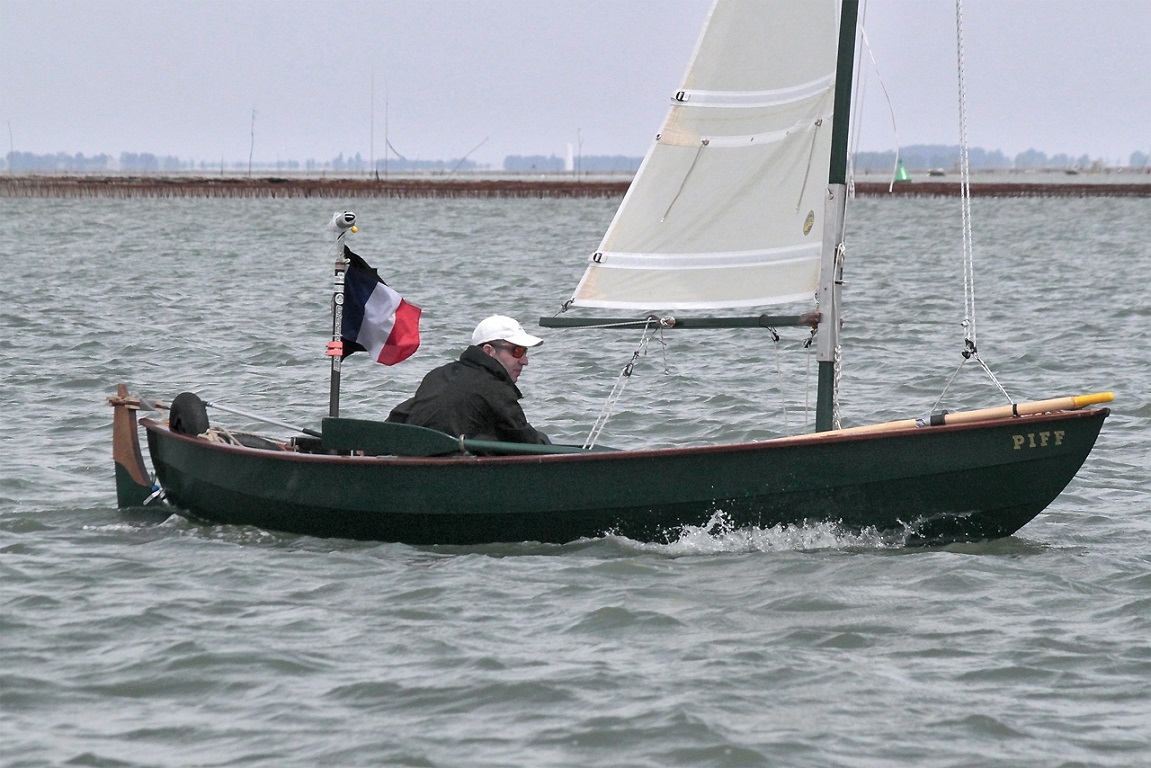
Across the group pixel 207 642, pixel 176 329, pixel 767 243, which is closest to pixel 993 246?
pixel 176 329

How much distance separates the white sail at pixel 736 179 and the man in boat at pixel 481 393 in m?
0.67

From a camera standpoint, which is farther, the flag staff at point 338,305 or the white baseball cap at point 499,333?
the flag staff at point 338,305

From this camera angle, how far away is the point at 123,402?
1204 centimetres

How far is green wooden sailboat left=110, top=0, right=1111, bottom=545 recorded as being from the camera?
1038 cm

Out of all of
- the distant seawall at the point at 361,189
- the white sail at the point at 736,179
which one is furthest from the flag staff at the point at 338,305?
the distant seawall at the point at 361,189

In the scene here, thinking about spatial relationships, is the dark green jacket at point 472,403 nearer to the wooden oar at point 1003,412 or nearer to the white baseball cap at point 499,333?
the white baseball cap at point 499,333

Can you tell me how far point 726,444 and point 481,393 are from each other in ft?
5.70

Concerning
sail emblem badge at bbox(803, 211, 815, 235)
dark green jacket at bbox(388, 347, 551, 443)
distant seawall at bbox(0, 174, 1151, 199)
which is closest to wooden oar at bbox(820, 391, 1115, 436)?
sail emblem badge at bbox(803, 211, 815, 235)

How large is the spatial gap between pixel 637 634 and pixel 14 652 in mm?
3351

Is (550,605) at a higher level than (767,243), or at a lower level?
lower

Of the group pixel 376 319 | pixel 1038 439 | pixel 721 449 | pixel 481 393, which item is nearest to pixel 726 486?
pixel 721 449

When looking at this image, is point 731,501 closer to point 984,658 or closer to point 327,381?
point 984,658

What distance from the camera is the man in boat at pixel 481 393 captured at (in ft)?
35.7

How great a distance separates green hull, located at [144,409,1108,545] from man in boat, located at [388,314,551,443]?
0.35 meters
